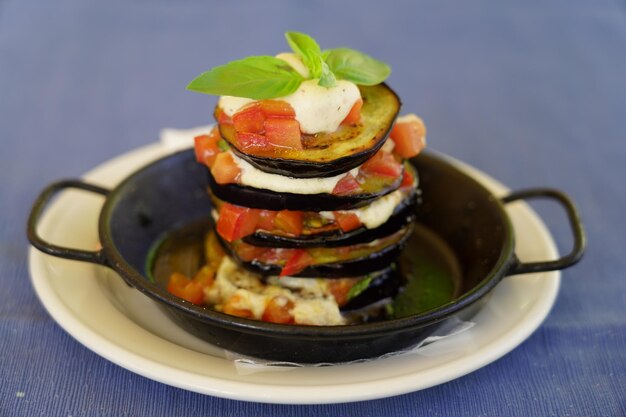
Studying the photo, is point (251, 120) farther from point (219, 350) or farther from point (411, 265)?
point (411, 265)

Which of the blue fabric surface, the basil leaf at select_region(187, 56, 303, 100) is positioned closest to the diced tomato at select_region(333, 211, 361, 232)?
the basil leaf at select_region(187, 56, 303, 100)

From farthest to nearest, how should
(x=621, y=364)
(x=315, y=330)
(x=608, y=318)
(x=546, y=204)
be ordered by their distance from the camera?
(x=546, y=204) < (x=608, y=318) < (x=621, y=364) < (x=315, y=330)

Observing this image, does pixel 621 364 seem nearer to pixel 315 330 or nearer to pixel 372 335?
pixel 372 335

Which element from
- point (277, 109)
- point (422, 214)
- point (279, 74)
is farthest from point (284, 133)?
point (422, 214)

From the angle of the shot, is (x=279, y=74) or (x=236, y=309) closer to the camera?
(x=279, y=74)

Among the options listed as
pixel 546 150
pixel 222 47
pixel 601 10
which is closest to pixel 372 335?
pixel 546 150
